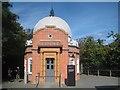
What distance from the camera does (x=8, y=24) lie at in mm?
30969

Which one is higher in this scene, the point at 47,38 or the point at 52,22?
the point at 52,22

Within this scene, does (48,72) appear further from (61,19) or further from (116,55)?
(116,55)

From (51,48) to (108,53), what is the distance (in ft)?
50.2

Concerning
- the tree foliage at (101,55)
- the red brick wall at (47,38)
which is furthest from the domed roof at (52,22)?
the tree foliage at (101,55)

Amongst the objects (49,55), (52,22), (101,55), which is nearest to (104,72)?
(101,55)

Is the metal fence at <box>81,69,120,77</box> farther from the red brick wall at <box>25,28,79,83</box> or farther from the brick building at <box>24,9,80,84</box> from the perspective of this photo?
the red brick wall at <box>25,28,79,83</box>

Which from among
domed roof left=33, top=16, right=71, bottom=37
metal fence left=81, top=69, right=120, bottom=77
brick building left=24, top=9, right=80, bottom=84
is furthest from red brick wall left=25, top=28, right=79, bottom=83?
metal fence left=81, top=69, right=120, bottom=77

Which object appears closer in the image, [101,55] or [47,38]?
[47,38]

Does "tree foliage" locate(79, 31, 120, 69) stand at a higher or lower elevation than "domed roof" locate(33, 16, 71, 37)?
lower

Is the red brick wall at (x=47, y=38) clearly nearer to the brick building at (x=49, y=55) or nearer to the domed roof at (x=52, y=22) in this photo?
the brick building at (x=49, y=55)

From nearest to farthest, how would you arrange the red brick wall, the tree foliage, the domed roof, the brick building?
1. the brick building
2. the red brick wall
3. the domed roof
4. the tree foliage

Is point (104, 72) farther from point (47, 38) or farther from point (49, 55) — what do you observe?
point (49, 55)

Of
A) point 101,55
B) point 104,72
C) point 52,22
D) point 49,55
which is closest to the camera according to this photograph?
point 49,55

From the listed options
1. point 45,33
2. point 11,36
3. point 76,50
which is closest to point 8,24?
point 11,36
